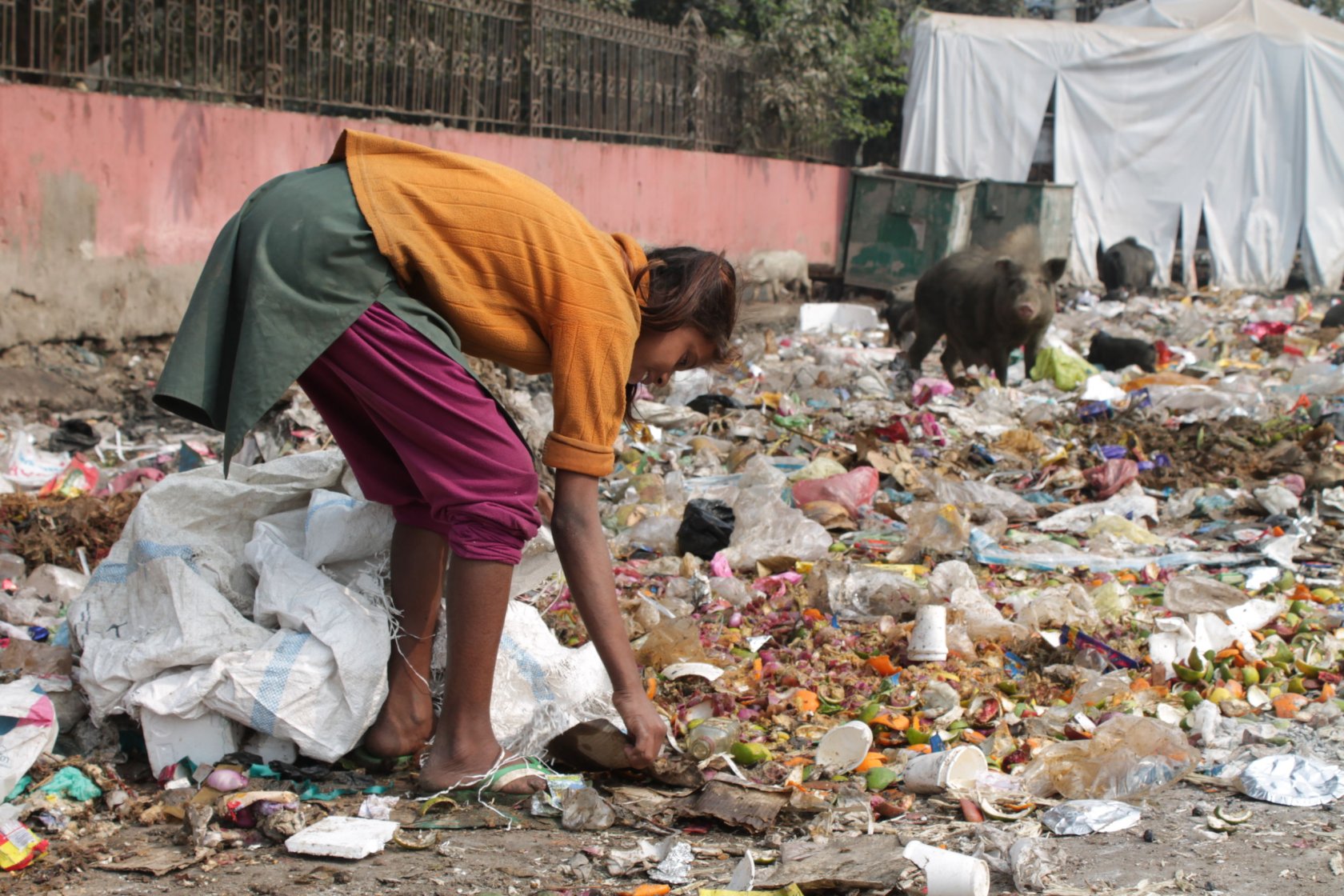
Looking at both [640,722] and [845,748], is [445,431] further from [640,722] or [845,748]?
[845,748]

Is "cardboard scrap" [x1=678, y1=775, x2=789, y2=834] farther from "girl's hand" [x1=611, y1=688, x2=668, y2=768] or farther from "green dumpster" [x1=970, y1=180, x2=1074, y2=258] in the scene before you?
"green dumpster" [x1=970, y1=180, x2=1074, y2=258]

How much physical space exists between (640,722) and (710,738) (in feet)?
1.34

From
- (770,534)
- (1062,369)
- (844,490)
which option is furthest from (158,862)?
(1062,369)

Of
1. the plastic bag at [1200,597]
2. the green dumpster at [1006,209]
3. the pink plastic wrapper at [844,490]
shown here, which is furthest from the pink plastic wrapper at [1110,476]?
the green dumpster at [1006,209]

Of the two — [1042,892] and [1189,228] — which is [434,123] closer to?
[1042,892]

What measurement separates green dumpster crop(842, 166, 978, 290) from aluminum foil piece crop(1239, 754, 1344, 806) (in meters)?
11.7

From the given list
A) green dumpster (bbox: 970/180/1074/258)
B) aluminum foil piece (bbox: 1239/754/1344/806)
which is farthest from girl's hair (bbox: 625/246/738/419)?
green dumpster (bbox: 970/180/1074/258)

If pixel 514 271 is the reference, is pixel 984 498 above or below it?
below

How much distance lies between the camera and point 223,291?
7.95 ft

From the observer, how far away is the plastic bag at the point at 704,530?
4.55 metres

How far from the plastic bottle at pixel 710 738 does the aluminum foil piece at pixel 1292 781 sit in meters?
1.11

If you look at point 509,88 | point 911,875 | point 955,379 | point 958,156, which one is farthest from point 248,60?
point 958,156

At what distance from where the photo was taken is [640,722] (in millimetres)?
2500

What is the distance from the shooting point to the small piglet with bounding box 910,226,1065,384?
877 centimetres
